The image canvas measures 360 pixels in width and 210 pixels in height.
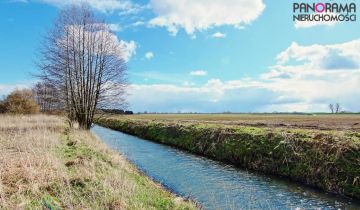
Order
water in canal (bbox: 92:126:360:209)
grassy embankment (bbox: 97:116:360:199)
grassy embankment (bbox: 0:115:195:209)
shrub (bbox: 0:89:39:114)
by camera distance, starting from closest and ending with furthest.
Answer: grassy embankment (bbox: 0:115:195:209) < water in canal (bbox: 92:126:360:209) < grassy embankment (bbox: 97:116:360:199) < shrub (bbox: 0:89:39:114)

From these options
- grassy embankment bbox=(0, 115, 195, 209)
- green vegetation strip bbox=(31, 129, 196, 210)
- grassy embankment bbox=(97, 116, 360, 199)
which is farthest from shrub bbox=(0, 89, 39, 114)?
green vegetation strip bbox=(31, 129, 196, 210)

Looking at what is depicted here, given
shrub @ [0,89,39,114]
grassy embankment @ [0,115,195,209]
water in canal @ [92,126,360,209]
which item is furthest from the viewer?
shrub @ [0,89,39,114]

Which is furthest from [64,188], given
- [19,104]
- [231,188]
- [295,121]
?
[19,104]

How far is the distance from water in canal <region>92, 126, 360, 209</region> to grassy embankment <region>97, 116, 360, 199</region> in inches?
31.7

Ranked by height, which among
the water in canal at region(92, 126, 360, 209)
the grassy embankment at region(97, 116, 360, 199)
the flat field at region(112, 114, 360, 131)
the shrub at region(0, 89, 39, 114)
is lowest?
the water in canal at region(92, 126, 360, 209)

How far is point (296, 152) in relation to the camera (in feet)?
54.1

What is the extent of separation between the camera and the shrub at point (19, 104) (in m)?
54.8

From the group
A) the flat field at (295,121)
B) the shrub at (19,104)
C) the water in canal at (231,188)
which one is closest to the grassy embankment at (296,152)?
the water in canal at (231,188)

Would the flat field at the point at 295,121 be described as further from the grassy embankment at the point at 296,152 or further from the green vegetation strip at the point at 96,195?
the green vegetation strip at the point at 96,195

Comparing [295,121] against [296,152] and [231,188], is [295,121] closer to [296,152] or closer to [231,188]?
[296,152]

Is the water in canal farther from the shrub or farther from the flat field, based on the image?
the shrub

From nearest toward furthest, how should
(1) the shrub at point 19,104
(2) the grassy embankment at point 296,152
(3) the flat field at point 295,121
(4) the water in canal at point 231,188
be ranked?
(4) the water in canal at point 231,188 < (2) the grassy embankment at point 296,152 < (3) the flat field at point 295,121 < (1) the shrub at point 19,104

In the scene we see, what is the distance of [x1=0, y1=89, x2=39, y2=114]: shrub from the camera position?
180ft

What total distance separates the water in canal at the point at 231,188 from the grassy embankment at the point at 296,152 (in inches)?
31.7
